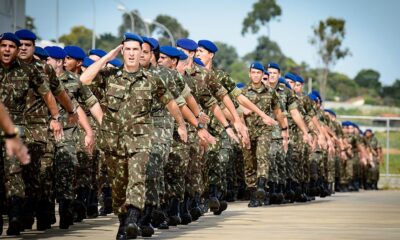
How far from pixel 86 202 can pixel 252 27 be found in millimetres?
133775

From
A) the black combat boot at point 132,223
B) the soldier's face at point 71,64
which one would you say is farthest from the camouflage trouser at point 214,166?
the black combat boot at point 132,223

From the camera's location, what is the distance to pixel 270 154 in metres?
23.0

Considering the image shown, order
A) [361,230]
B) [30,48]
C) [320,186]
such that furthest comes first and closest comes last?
[320,186], [361,230], [30,48]

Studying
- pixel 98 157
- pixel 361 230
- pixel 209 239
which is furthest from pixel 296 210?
pixel 209 239

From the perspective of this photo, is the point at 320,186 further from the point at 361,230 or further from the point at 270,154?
the point at 361,230

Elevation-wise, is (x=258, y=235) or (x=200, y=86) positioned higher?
(x=200, y=86)

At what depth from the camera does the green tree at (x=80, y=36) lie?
7273 inches

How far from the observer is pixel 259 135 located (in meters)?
23.0

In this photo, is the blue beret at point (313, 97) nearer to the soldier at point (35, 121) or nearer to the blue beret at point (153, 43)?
the blue beret at point (153, 43)

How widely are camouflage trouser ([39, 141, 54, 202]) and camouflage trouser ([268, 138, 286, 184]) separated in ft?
23.8

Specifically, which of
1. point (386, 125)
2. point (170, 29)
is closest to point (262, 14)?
point (170, 29)

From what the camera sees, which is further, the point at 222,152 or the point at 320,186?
the point at 320,186

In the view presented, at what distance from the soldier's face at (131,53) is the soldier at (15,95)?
121 cm

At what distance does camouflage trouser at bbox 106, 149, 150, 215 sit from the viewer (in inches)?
550
